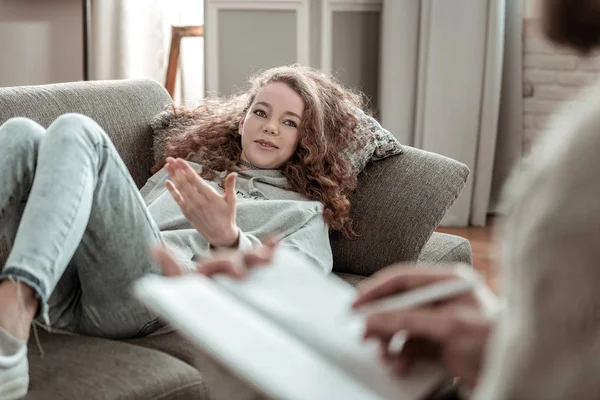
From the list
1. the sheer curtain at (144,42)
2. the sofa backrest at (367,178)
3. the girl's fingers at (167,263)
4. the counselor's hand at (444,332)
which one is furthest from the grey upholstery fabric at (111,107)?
the sheer curtain at (144,42)

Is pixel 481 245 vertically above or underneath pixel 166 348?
underneath

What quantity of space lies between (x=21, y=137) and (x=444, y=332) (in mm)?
1170

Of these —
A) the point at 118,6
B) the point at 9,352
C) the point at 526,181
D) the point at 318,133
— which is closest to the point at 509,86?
the point at 118,6

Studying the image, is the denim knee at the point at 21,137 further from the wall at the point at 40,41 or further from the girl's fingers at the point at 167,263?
the wall at the point at 40,41

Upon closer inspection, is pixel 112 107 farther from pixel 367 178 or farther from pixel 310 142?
pixel 367 178

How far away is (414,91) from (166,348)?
104 inches

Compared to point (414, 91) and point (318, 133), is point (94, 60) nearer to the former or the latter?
point (414, 91)

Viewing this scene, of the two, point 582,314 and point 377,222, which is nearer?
point 582,314

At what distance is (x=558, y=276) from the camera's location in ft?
2.14

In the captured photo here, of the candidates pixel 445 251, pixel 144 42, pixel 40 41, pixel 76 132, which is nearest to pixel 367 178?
pixel 445 251

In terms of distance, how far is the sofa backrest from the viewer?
7.27ft

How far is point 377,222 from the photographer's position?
2254mm

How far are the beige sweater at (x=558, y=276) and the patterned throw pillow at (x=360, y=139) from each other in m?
1.64

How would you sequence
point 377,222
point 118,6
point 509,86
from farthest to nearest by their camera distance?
point 118,6 < point 509,86 < point 377,222
